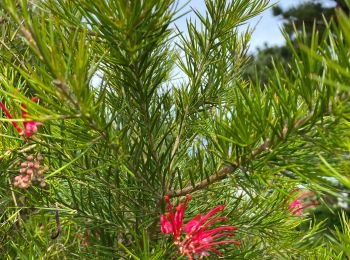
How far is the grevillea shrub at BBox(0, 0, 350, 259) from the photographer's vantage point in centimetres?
36

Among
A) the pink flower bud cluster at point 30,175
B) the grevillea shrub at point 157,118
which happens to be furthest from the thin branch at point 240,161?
the pink flower bud cluster at point 30,175

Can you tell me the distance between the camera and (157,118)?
0.58 m

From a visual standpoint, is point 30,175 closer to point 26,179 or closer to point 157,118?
point 26,179

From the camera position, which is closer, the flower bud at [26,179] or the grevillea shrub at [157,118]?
the grevillea shrub at [157,118]

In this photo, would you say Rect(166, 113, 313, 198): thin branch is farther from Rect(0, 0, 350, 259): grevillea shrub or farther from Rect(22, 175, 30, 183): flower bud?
Rect(22, 175, 30, 183): flower bud

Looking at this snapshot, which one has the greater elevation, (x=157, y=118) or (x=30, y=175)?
(x=157, y=118)

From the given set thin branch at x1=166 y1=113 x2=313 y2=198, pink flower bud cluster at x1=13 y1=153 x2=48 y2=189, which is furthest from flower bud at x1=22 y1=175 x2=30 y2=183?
thin branch at x1=166 y1=113 x2=313 y2=198

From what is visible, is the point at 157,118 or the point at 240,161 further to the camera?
the point at 157,118

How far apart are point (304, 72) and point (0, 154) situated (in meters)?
0.44

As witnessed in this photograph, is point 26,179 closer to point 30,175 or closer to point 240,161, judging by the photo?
point 30,175

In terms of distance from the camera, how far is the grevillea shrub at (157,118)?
14.2 inches

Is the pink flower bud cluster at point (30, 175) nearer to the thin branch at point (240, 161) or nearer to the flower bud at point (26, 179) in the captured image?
the flower bud at point (26, 179)

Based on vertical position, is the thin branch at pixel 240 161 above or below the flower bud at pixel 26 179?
above

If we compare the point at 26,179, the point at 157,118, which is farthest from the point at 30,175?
the point at 157,118
